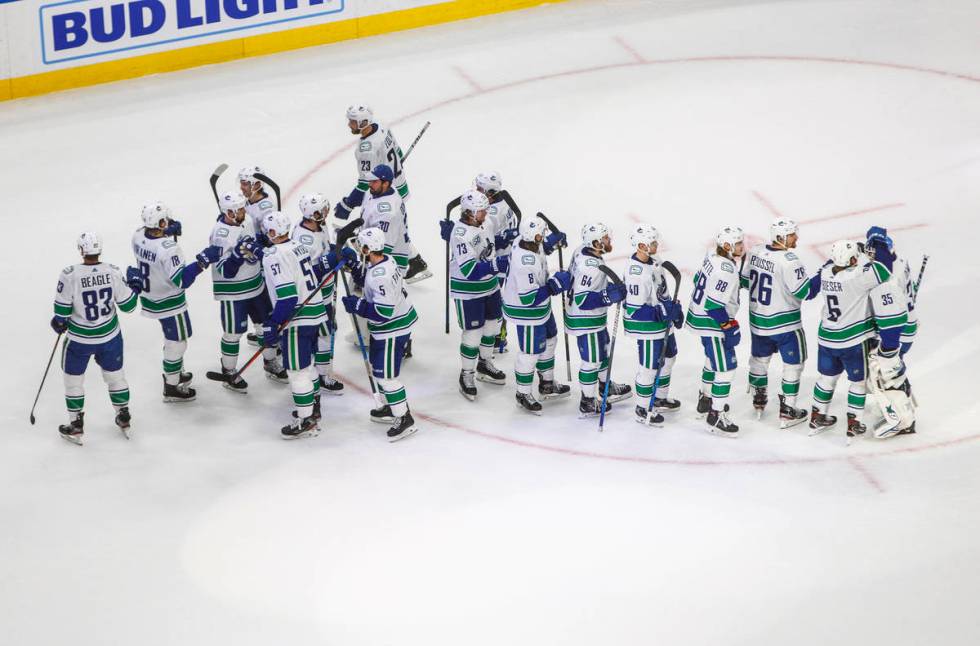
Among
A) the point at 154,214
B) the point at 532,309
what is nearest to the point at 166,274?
the point at 154,214

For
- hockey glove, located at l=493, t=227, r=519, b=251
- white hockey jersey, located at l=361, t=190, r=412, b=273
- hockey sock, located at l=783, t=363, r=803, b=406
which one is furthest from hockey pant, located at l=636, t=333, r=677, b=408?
white hockey jersey, located at l=361, t=190, r=412, b=273

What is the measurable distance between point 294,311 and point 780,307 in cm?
292

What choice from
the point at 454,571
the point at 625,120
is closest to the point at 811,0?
the point at 625,120

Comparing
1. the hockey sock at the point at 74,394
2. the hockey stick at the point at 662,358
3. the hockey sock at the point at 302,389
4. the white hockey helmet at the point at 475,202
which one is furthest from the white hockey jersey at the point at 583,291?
the hockey sock at the point at 74,394

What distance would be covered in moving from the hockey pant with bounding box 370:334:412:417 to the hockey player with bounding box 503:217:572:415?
75cm

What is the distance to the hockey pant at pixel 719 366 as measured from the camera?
914cm

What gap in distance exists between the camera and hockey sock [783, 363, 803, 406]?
9273 mm

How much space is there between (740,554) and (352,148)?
624 centimetres

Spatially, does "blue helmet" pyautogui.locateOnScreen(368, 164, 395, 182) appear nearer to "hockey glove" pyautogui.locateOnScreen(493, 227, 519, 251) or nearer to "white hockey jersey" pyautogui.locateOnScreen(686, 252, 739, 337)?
→ "hockey glove" pyautogui.locateOnScreen(493, 227, 519, 251)

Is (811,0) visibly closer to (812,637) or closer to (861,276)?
(861,276)

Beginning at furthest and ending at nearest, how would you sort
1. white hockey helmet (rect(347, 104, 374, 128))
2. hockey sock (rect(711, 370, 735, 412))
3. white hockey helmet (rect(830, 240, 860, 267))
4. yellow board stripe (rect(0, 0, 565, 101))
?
yellow board stripe (rect(0, 0, 565, 101))
white hockey helmet (rect(347, 104, 374, 128))
hockey sock (rect(711, 370, 735, 412))
white hockey helmet (rect(830, 240, 860, 267))

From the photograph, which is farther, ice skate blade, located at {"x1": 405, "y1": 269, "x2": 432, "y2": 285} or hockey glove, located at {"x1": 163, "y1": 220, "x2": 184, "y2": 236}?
ice skate blade, located at {"x1": 405, "y1": 269, "x2": 432, "y2": 285}

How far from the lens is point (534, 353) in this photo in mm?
9484

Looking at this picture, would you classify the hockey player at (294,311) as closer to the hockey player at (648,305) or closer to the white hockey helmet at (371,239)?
the white hockey helmet at (371,239)
